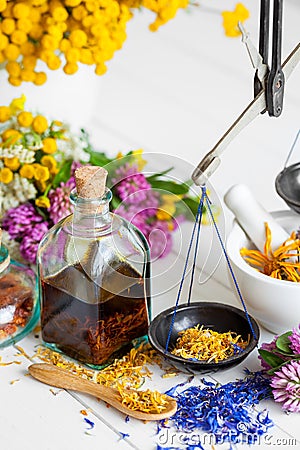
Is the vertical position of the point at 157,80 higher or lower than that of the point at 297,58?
lower

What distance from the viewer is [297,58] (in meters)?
1.21

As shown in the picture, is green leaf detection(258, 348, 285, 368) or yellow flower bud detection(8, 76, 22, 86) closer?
green leaf detection(258, 348, 285, 368)

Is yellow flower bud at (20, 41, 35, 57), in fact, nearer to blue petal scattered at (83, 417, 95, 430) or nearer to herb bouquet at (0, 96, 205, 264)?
herb bouquet at (0, 96, 205, 264)

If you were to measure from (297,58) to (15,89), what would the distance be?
626 millimetres

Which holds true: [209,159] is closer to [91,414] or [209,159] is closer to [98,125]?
[91,414]

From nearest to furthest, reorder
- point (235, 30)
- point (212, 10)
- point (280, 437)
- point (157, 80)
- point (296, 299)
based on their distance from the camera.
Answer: point (280, 437) < point (296, 299) < point (235, 30) < point (157, 80) < point (212, 10)

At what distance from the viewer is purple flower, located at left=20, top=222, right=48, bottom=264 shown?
1.47 meters

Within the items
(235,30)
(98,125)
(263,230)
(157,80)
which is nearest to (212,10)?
(157,80)

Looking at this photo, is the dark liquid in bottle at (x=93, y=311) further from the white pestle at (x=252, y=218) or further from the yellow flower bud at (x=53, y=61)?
the yellow flower bud at (x=53, y=61)

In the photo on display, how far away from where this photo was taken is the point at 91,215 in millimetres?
1220

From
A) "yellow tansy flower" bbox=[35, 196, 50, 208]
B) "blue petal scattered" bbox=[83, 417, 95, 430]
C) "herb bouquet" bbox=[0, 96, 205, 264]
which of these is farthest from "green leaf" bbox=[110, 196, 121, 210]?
"blue petal scattered" bbox=[83, 417, 95, 430]

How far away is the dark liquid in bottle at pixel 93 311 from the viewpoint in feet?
4.00

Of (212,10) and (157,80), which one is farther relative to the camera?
(212,10)

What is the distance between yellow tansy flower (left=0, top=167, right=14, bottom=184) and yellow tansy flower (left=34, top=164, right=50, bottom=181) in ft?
0.13
